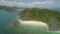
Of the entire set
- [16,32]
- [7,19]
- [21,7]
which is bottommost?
[16,32]

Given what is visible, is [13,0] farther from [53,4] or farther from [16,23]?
[53,4]

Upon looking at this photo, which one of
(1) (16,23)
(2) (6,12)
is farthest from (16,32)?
(2) (6,12)

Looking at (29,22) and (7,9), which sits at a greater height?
(7,9)

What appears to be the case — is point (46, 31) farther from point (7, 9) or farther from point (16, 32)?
point (7, 9)

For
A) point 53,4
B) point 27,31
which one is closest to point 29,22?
point 27,31

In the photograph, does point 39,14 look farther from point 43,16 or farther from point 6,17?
point 6,17

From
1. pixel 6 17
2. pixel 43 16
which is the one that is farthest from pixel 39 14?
pixel 6 17
